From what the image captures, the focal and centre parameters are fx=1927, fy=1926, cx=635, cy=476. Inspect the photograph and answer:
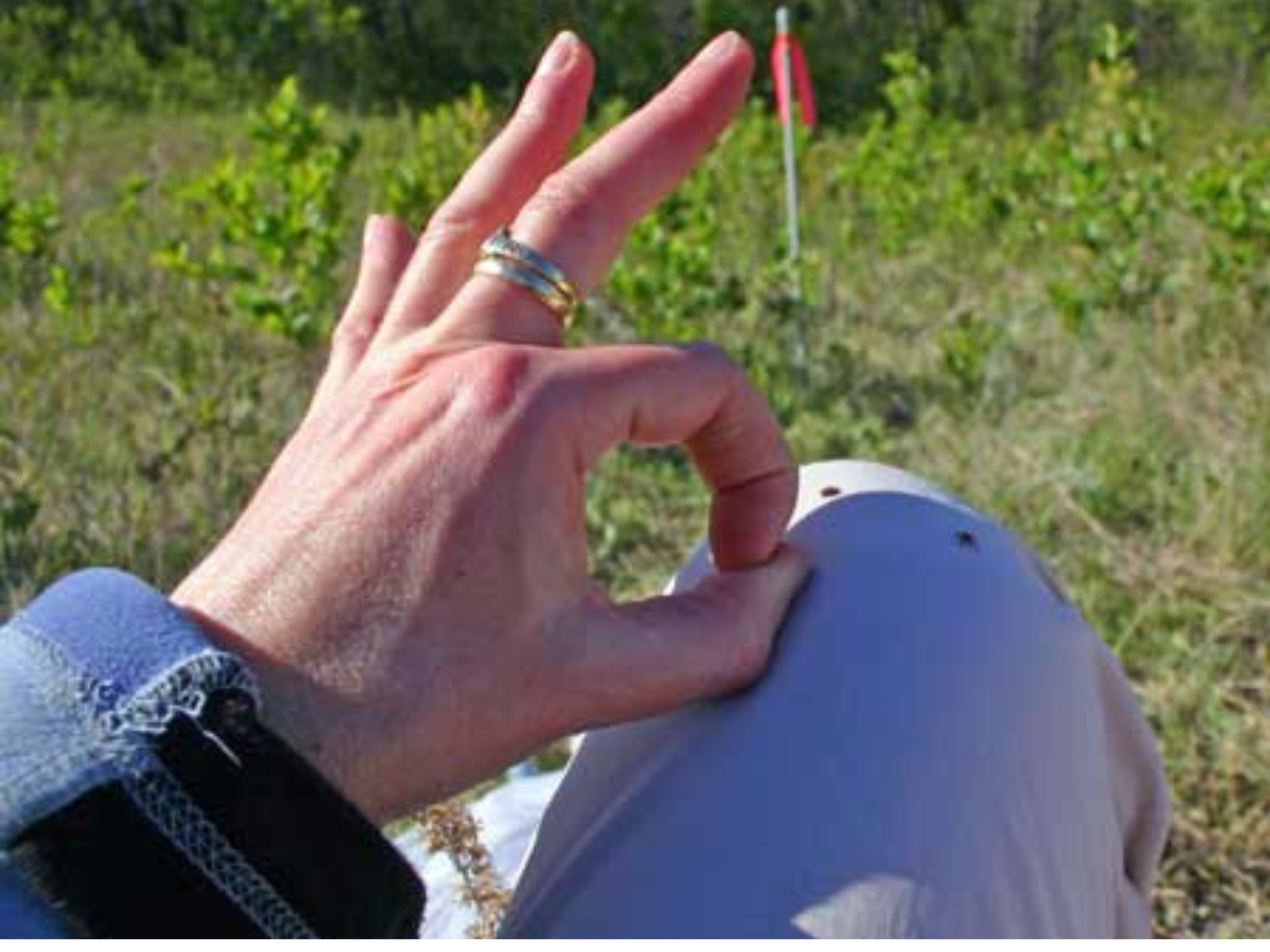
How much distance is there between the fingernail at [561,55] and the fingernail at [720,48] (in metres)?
0.06

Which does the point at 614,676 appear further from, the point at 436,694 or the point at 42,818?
the point at 42,818

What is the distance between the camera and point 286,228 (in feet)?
12.6

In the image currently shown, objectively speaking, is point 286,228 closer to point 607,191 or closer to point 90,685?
point 607,191

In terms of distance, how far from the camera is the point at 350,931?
2.25 ft

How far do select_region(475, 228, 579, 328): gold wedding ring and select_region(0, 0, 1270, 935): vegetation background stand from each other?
1436 mm

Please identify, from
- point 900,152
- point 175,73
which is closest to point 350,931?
point 900,152

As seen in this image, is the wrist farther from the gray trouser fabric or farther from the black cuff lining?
the gray trouser fabric

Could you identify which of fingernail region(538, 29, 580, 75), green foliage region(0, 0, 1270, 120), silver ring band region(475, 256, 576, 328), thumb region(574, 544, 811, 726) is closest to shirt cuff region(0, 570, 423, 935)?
thumb region(574, 544, 811, 726)

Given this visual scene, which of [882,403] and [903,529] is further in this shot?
[882,403]

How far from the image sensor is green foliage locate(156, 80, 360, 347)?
146 inches

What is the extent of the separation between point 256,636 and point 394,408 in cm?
14

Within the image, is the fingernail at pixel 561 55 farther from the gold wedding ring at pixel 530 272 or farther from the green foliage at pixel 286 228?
the green foliage at pixel 286 228

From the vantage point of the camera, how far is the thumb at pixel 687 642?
81cm

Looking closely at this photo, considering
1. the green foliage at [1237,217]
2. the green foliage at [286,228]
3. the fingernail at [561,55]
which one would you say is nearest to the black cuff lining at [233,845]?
the fingernail at [561,55]
